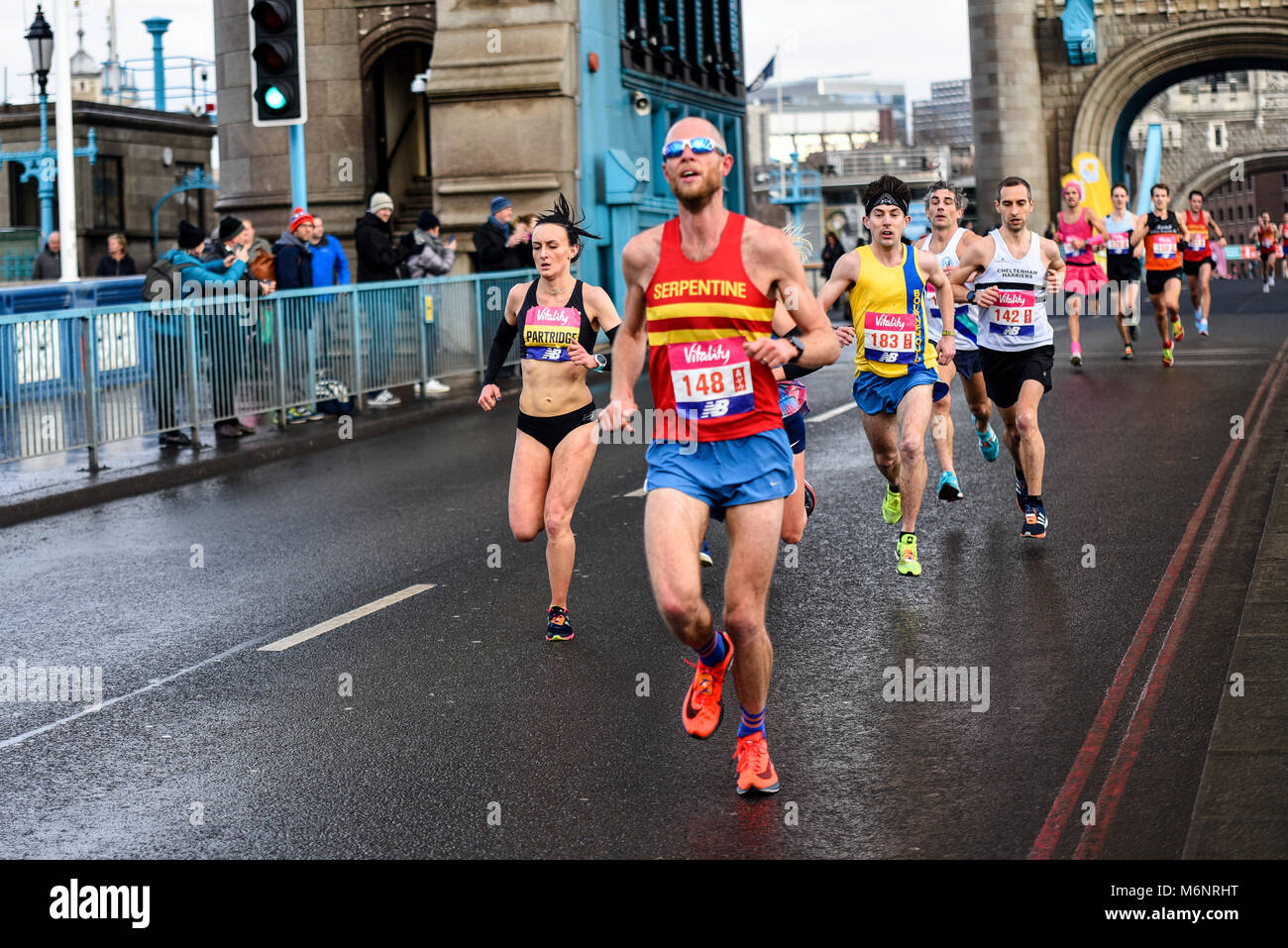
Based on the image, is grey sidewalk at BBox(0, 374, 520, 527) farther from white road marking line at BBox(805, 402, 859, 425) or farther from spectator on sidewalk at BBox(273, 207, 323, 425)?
white road marking line at BBox(805, 402, 859, 425)

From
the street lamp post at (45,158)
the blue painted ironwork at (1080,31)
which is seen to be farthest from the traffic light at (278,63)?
the blue painted ironwork at (1080,31)

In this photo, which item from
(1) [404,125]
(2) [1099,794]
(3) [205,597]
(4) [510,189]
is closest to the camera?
(2) [1099,794]

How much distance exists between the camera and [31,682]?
722cm

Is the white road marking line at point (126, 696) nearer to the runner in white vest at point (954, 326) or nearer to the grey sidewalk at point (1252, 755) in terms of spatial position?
the grey sidewalk at point (1252, 755)

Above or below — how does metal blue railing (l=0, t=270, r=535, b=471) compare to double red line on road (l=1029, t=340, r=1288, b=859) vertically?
above

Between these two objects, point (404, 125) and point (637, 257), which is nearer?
point (637, 257)

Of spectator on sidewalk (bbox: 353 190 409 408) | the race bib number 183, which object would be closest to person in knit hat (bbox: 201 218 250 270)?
spectator on sidewalk (bbox: 353 190 409 408)

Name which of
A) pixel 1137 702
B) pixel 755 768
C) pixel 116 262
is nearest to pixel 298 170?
pixel 116 262

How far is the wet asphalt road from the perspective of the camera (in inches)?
203

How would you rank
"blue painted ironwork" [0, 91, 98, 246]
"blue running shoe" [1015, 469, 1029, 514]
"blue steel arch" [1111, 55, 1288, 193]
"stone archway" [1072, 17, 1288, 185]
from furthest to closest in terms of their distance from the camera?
"blue steel arch" [1111, 55, 1288, 193]
"stone archway" [1072, 17, 1288, 185]
"blue painted ironwork" [0, 91, 98, 246]
"blue running shoe" [1015, 469, 1029, 514]

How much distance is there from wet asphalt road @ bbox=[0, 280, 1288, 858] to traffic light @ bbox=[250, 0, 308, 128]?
192 inches

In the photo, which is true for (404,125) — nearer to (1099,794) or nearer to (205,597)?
(205,597)
